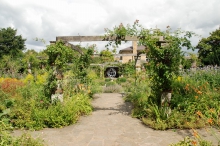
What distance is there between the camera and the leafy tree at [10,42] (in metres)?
31.3

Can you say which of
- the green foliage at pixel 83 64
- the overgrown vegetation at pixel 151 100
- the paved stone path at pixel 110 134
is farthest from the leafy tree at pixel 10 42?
the paved stone path at pixel 110 134

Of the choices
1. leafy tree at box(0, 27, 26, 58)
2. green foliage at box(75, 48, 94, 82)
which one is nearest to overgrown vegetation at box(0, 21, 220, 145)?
green foliage at box(75, 48, 94, 82)

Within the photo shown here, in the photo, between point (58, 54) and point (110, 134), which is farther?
point (58, 54)

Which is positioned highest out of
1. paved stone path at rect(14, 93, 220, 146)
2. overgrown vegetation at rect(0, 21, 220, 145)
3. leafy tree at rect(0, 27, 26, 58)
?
leafy tree at rect(0, 27, 26, 58)

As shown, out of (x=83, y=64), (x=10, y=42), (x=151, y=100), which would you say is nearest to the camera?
(x=151, y=100)

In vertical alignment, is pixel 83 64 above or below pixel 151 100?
above

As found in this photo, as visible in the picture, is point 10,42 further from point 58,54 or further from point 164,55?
point 164,55

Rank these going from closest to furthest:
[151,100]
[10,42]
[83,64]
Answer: [151,100] < [83,64] < [10,42]

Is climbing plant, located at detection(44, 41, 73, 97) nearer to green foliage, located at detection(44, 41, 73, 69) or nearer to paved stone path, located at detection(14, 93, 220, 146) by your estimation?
green foliage, located at detection(44, 41, 73, 69)

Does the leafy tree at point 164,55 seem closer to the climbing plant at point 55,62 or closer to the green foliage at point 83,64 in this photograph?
the climbing plant at point 55,62

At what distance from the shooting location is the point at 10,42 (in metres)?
32.2

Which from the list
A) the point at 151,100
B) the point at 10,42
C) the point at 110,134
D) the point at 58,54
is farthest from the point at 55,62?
the point at 10,42

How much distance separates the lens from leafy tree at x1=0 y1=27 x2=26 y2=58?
31.3m

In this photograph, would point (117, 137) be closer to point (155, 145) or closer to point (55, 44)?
point (155, 145)
